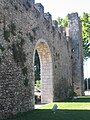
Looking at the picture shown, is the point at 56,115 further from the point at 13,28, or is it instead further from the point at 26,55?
the point at 13,28

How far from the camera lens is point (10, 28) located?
11.8 meters

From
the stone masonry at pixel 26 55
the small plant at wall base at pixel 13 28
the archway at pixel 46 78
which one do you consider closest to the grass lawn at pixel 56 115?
the stone masonry at pixel 26 55

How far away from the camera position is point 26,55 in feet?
45.1

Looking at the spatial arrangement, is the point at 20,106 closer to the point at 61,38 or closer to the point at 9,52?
the point at 9,52

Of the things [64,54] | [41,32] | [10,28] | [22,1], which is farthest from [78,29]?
[10,28]

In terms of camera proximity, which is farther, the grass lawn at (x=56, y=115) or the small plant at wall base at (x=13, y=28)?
the small plant at wall base at (x=13, y=28)

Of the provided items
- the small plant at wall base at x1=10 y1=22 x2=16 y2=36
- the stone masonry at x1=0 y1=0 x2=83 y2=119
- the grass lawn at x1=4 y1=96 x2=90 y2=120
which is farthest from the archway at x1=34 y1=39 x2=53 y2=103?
the small plant at wall base at x1=10 y1=22 x2=16 y2=36

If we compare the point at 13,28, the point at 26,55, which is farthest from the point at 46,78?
the point at 13,28

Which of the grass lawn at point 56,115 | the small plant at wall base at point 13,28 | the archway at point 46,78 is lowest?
the grass lawn at point 56,115

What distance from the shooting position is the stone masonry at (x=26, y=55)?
1116 centimetres

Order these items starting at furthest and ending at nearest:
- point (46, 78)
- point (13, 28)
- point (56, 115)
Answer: point (46, 78)
point (13, 28)
point (56, 115)

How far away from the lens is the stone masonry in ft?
36.6

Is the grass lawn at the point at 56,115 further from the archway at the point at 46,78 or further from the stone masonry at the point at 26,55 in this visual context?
the archway at the point at 46,78

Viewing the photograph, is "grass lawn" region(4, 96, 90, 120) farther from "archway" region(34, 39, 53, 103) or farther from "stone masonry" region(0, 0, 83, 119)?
"archway" region(34, 39, 53, 103)
